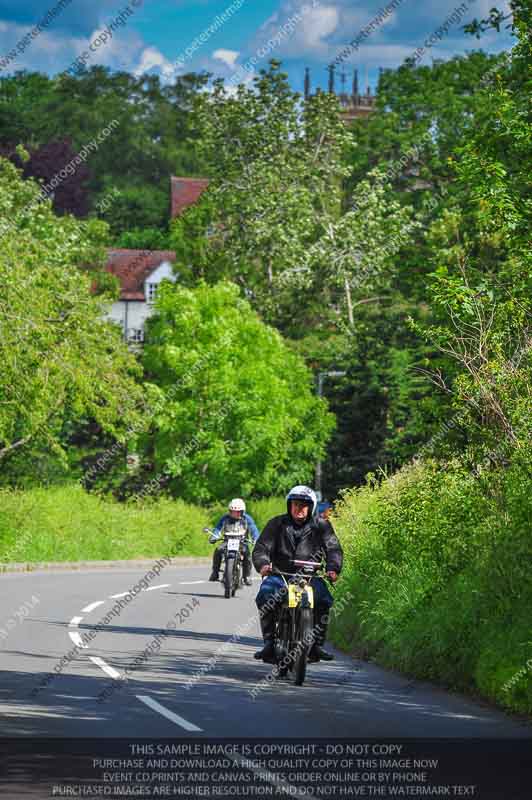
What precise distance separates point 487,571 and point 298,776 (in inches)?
244

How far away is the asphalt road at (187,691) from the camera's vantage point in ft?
40.1

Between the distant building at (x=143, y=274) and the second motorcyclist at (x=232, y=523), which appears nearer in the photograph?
the second motorcyclist at (x=232, y=523)

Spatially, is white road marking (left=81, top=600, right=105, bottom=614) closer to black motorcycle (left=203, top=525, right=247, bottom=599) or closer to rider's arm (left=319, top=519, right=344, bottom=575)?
black motorcycle (left=203, top=525, right=247, bottom=599)

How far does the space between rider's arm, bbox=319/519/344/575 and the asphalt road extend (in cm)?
118

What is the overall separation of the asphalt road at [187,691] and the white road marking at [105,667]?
1cm

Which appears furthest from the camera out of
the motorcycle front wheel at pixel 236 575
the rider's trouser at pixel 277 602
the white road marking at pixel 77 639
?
the motorcycle front wheel at pixel 236 575

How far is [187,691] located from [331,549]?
201cm

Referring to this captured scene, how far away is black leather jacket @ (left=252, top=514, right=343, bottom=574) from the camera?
15625mm

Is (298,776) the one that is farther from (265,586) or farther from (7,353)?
(7,353)

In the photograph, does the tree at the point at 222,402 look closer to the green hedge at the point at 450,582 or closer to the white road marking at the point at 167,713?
the green hedge at the point at 450,582

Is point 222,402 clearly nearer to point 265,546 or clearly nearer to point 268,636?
point 268,636

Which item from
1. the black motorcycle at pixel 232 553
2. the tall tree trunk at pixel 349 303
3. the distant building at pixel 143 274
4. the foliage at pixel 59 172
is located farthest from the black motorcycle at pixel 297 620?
the distant building at pixel 143 274

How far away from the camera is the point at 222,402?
59.9 meters

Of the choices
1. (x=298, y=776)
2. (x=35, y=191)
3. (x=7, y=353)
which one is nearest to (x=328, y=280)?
(x=35, y=191)
